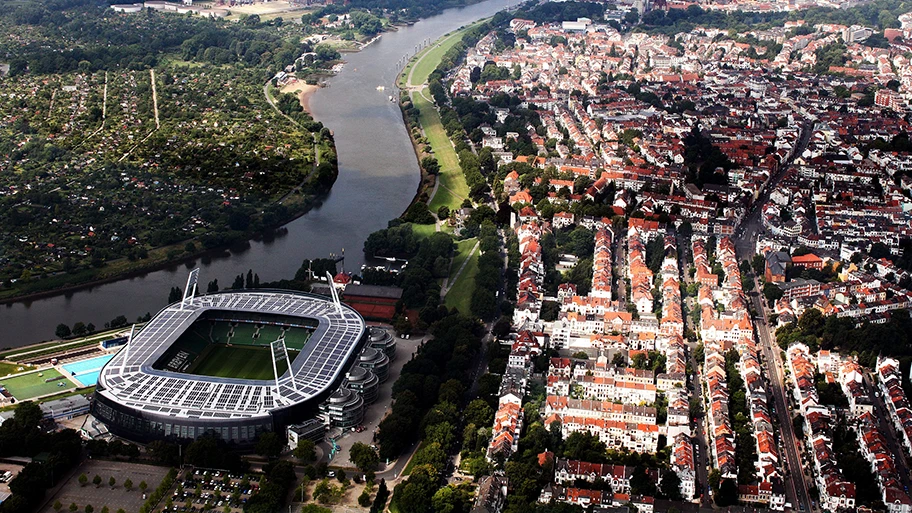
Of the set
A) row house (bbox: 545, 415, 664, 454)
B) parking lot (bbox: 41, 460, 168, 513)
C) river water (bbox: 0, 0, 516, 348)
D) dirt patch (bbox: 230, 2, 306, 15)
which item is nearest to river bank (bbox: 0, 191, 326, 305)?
river water (bbox: 0, 0, 516, 348)

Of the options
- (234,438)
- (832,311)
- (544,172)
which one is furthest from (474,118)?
(234,438)

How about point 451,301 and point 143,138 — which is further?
point 143,138

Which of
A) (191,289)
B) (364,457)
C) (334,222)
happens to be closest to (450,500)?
(364,457)

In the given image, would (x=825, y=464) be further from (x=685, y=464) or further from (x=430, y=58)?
(x=430, y=58)

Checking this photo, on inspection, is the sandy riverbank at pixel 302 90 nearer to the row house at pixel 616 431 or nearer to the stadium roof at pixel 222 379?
the stadium roof at pixel 222 379

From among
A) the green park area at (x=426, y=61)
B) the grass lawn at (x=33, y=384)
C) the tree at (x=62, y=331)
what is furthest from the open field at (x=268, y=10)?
the grass lawn at (x=33, y=384)

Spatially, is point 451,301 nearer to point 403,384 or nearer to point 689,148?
point 403,384
